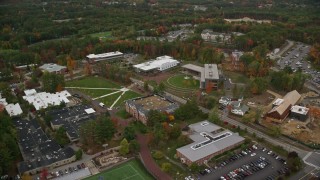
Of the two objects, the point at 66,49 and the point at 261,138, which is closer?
the point at 261,138

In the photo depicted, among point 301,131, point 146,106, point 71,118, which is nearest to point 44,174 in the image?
point 71,118

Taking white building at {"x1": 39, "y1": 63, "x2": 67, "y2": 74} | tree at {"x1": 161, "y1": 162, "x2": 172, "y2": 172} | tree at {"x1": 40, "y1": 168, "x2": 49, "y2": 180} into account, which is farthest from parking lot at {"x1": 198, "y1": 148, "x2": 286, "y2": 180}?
white building at {"x1": 39, "y1": 63, "x2": 67, "y2": 74}

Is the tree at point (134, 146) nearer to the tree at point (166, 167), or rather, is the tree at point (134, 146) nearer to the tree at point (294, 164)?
the tree at point (166, 167)

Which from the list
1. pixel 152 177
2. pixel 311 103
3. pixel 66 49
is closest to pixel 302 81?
pixel 311 103

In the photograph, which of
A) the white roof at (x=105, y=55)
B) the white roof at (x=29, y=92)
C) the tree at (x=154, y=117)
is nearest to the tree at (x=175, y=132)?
the tree at (x=154, y=117)

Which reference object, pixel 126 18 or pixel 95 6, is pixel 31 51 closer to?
pixel 126 18

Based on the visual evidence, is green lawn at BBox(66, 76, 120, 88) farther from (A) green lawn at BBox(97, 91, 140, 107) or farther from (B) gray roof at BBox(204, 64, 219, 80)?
(B) gray roof at BBox(204, 64, 219, 80)
